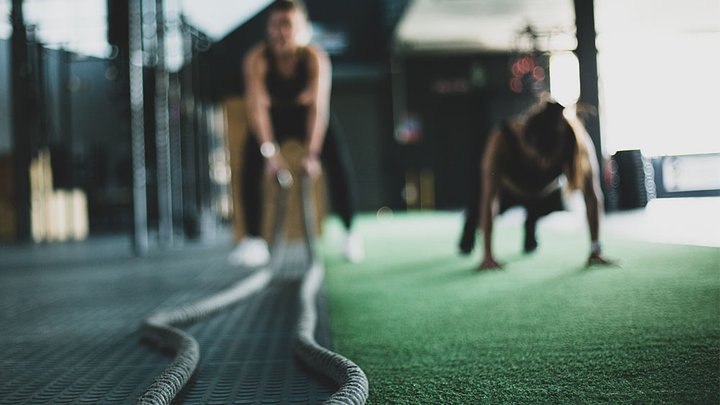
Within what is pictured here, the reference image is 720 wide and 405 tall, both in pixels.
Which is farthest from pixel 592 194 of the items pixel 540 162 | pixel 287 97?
pixel 287 97

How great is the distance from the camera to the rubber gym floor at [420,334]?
1.07m

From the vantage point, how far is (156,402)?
0.95m

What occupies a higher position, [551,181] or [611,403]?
[551,181]

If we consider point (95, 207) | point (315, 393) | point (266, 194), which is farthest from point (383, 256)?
point (95, 207)

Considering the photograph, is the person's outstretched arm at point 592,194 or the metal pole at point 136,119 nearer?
the person's outstretched arm at point 592,194

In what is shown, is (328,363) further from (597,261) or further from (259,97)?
(259,97)

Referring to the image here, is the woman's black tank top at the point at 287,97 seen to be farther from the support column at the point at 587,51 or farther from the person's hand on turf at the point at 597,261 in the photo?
the person's hand on turf at the point at 597,261

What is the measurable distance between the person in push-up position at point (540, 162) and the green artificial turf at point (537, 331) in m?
0.24

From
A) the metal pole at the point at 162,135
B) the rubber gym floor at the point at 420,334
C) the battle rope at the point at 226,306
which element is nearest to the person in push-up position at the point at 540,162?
the rubber gym floor at the point at 420,334

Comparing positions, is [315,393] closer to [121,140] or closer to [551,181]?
[551,181]

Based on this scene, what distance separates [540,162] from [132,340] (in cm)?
160

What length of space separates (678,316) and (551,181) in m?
1.15

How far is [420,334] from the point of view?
149cm

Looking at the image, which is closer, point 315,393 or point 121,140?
point 315,393
